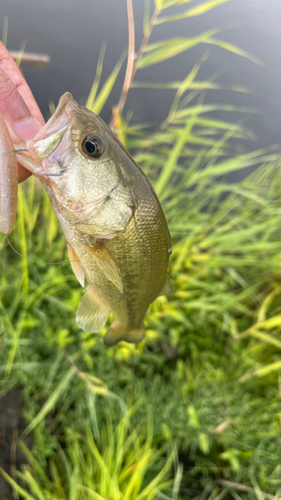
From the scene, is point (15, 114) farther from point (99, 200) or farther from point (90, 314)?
point (90, 314)

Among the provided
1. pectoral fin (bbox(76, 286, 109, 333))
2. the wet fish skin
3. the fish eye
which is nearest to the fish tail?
pectoral fin (bbox(76, 286, 109, 333))

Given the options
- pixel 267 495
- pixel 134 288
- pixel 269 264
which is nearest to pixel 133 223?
pixel 134 288

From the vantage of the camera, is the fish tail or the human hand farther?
the fish tail

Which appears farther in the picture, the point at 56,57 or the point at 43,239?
the point at 56,57

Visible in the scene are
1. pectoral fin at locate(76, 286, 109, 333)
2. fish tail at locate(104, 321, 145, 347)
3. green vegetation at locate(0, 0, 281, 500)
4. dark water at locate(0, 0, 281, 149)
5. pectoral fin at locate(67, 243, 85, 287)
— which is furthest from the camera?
dark water at locate(0, 0, 281, 149)

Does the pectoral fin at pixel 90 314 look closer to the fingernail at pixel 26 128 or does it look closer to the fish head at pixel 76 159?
the fish head at pixel 76 159

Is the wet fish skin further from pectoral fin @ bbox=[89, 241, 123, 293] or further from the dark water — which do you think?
the dark water

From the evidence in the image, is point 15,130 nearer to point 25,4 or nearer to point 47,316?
point 47,316

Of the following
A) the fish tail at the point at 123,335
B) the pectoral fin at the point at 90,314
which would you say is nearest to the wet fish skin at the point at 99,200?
the pectoral fin at the point at 90,314
